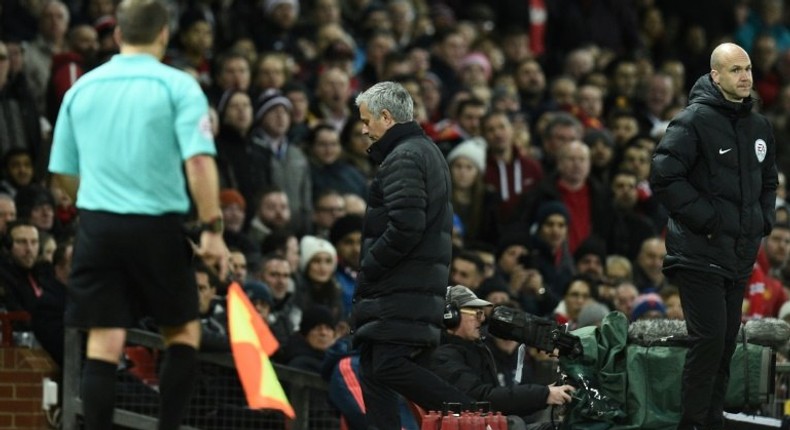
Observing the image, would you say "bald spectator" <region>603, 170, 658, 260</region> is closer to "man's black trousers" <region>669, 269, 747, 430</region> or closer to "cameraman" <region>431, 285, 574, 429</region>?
"cameraman" <region>431, 285, 574, 429</region>

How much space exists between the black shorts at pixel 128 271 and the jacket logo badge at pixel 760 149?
126 inches

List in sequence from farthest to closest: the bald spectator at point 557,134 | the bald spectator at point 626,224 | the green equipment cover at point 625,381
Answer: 1. the bald spectator at point 557,134
2. the bald spectator at point 626,224
3. the green equipment cover at point 625,381

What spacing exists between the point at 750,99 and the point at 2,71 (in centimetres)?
581

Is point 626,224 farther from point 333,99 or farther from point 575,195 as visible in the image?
point 333,99

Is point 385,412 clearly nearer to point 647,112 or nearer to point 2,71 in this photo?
point 2,71

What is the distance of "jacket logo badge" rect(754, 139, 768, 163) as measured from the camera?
9.49m

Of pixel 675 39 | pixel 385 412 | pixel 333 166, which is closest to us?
pixel 385 412

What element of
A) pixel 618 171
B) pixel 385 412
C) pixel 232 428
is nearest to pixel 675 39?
pixel 618 171

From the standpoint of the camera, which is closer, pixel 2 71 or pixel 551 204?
pixel 2 71

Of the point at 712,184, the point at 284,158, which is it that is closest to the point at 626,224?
the point at 284,158

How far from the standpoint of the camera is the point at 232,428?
1120 centimetres

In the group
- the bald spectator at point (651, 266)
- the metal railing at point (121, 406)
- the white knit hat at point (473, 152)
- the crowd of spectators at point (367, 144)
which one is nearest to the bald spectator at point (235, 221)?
the crowd of spectators at point (367, 144)

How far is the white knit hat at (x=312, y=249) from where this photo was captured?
13.0 metres

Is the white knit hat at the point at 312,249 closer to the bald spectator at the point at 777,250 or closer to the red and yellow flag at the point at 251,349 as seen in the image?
the bald spectator at the point at 777,250
